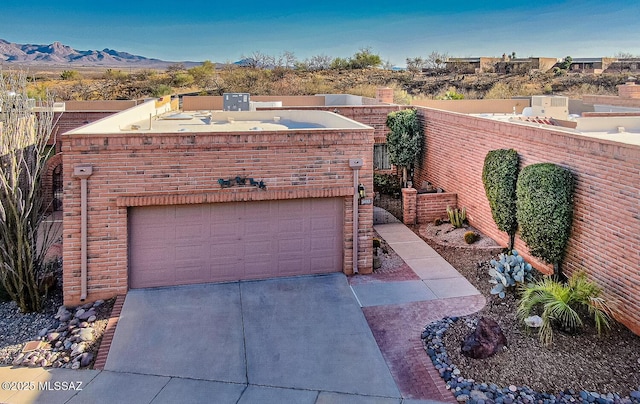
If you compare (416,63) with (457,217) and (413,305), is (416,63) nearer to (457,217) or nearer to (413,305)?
(457,217)

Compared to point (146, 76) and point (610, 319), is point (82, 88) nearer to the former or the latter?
point (146, 76)

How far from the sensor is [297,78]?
50.7m

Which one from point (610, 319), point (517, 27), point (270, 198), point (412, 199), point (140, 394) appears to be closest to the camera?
point (140, 394)

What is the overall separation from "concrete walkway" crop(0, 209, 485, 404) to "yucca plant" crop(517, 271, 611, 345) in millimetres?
1229

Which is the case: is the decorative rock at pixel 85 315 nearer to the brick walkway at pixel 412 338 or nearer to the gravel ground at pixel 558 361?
the brick walkway at pixel 412 338

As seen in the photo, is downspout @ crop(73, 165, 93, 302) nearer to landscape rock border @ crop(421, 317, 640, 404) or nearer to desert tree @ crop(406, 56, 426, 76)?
landscape rock border @ crop(421, 317, 640, 404)

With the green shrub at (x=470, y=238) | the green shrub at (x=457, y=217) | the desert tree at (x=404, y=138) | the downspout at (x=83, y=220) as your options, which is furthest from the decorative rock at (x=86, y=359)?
the desert tree at (x=404, y=138)

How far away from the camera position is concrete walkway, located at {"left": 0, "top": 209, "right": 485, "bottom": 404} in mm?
7262

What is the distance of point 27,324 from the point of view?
945cm

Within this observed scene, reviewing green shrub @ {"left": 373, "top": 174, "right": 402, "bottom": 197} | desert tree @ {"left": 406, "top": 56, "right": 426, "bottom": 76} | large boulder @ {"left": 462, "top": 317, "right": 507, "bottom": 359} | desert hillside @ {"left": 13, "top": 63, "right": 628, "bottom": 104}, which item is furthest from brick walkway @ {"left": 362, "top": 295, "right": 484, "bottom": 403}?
desert tree @ {"left": 406, "top": 56, "right": 426, "bottom": 76}

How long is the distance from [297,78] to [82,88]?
20.2 meters

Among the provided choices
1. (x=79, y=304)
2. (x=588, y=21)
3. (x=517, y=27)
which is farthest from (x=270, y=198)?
(x=517, y=27)

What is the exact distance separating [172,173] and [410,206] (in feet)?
27.8

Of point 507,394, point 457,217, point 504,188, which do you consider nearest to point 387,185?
point 457,217
